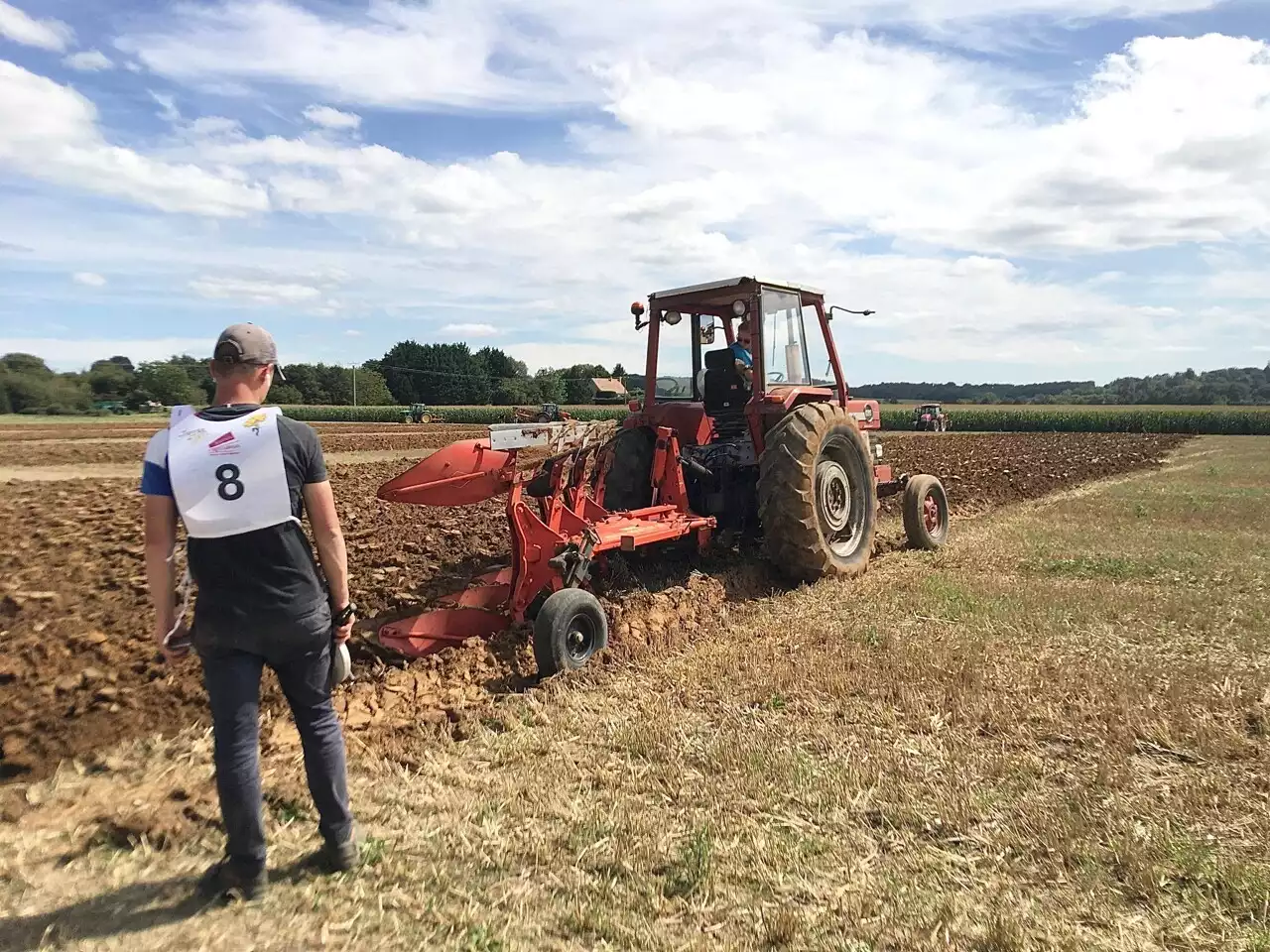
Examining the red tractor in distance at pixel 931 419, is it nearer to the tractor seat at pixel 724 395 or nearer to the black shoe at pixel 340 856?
the tractor seat at pixel 724 395

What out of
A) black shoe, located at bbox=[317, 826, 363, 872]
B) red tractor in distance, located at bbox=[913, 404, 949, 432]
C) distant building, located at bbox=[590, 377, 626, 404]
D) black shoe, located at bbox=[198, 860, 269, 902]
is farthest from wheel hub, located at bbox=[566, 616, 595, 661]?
red tractor in distance, located at bbox=[913, 404, 949, 432]

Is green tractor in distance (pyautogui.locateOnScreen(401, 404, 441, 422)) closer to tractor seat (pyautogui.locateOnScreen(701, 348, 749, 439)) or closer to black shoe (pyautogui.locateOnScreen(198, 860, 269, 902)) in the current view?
tractor seat (pyautogui.locateOnScreen(701, 348, 749, 439))

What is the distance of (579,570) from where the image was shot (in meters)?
5.31

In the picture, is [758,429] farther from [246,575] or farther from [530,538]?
[246,575]

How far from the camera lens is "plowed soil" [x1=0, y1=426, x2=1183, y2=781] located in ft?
14.4

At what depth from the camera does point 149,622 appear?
19.0 ft

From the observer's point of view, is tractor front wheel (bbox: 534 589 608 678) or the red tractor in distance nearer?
tractor front wheel (bbox: 534 589 608 678)

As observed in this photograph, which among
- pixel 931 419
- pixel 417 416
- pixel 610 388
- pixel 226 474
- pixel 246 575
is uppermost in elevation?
pixel 610 388

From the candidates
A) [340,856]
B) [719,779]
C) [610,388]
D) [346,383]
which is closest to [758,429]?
[719,779]

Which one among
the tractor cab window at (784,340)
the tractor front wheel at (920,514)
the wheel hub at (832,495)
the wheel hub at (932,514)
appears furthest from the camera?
the wheel hub at (932,514)

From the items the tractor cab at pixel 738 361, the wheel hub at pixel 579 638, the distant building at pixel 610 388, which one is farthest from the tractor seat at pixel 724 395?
the distant building at pixel 610 388

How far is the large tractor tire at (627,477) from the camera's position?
7250mm

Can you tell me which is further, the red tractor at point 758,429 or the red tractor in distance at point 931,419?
the red tractor in distance at point 931,419

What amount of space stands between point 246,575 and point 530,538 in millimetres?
2385
